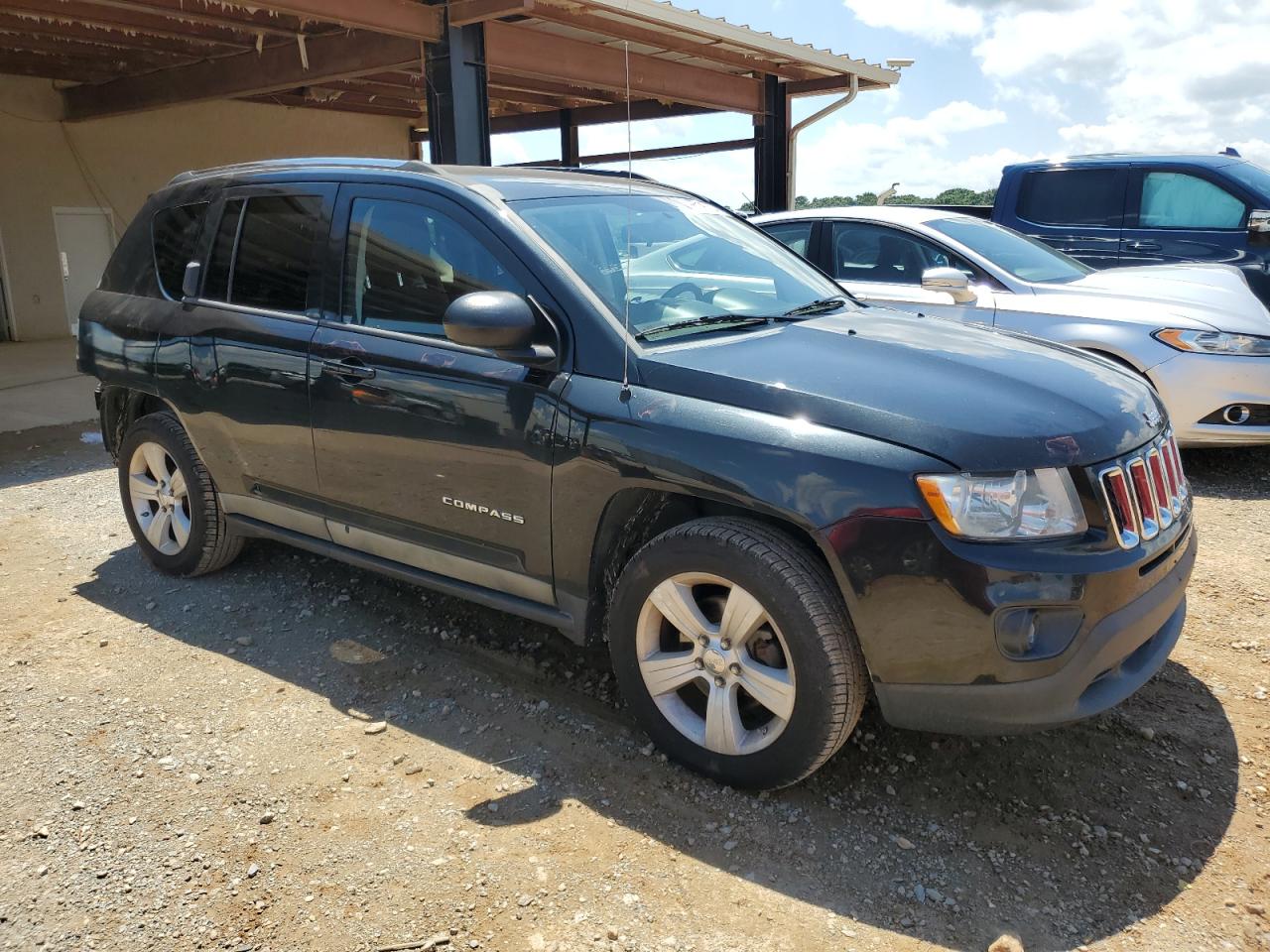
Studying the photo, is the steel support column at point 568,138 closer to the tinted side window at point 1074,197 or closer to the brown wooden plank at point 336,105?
the brown wooden plank at point 336,105

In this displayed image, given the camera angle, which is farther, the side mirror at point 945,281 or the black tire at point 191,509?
the side mirror at point 945,281

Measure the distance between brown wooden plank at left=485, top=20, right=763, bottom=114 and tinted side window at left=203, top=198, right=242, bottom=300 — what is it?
5807 millimetres

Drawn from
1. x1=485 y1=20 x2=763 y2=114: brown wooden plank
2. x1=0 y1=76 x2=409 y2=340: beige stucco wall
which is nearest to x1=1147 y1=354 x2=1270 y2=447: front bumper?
x1=485 y1=20 x2=763 y2=114: brown wooden plank

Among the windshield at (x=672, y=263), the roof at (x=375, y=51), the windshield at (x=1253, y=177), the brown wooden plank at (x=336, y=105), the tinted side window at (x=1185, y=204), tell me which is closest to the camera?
the windshield at (x=672, y=263)

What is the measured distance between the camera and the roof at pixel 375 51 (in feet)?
29.3

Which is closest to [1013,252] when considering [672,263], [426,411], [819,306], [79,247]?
[819,306]

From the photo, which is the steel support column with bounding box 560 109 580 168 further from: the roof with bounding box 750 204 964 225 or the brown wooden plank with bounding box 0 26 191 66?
the roof with bounding box 750 204 964 225

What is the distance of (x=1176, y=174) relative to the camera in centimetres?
800

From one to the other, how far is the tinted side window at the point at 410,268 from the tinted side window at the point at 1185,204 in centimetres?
677

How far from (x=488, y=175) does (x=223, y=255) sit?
1.34m

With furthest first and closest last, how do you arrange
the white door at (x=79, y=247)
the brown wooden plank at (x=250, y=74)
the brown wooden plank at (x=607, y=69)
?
1. the white door at (x=79, y=247)
2. the brown wooden plank at (x=250, y=74)
3. the brown wooden plank at (x=607, y=69)

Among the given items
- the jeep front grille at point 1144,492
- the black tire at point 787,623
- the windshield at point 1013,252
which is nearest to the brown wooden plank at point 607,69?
the windshield at point 1013,252

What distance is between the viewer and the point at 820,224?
6902mm

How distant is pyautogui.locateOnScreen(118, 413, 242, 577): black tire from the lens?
4426 mm
